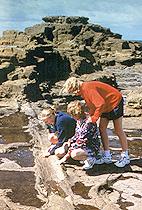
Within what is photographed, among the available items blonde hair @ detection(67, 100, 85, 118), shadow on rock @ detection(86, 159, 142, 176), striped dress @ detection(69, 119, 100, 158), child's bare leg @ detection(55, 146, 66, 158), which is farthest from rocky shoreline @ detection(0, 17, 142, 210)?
blonde hair @ detection(67, 100, 85, 118)

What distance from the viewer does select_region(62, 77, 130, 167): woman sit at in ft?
16.7

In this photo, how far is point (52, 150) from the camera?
5883 millimetres

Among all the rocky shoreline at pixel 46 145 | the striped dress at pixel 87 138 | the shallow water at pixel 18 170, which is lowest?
the shallow water at pixel 18 170

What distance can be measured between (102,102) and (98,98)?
0.07 meters

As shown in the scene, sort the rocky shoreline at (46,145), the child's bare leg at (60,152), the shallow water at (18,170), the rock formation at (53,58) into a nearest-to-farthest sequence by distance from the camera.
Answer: the rocky shoreline at (46,145), the shallow water at (18,170), the child's bare leg at (60,152), the rock formation at (53,58)

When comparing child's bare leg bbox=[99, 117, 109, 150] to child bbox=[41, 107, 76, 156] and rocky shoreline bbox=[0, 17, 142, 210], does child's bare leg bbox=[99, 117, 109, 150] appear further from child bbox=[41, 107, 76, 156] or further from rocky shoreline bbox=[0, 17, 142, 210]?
Answer: child bbox=[41, 107, 76, 156]

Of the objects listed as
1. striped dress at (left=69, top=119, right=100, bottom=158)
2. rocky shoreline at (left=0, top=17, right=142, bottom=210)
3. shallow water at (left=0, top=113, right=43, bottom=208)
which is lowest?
shallow water at (left=0, top=113, right=43, bottom=208)

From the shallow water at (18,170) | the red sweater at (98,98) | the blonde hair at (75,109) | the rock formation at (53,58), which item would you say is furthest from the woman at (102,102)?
the rock formation at (53,58)

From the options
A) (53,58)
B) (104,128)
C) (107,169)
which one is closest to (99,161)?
(107,169)

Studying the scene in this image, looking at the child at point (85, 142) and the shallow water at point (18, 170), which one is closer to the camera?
the shallow water at point (18, 170)

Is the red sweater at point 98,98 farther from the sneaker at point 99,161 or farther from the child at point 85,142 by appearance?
the sneaker at point 99,161

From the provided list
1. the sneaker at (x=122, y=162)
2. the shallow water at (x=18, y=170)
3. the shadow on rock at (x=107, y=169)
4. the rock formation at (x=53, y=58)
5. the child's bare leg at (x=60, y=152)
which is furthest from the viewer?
the rock formation at (x=53, y=58)

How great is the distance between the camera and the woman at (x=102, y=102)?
5.09 meters

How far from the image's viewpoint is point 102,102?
507 centimetres
